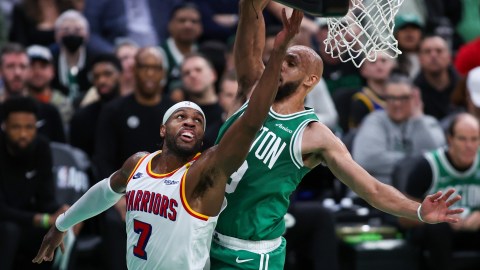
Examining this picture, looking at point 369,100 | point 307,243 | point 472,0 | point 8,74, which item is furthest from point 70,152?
point 472,0

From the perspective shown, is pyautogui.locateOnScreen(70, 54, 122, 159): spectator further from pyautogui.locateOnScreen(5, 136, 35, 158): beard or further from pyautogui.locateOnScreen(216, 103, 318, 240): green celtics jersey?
pyautogui.locateOnScreen(216, 103, 318, 240): green celtics jersey

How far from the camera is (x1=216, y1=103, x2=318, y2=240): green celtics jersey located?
256 inches

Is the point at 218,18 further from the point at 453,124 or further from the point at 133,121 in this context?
the point at 453,124

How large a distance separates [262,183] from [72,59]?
6.02 metres

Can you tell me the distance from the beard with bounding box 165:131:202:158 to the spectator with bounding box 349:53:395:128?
16.1 feet

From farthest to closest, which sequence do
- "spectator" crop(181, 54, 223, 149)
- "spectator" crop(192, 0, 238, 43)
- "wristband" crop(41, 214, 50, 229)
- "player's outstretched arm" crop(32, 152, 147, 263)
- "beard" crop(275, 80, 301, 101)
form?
1. "spectator" crop(192, 0, 238, 43)
2. "spectator" crop(181, 54, 223, 149)
3. "wristband" crop(41, 214, 50, 229)
4. "player's outstretched arm" crop(32, 152, 147, 263)
5. "beard" crop(275, 80, 301, 101)

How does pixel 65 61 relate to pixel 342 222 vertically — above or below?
above

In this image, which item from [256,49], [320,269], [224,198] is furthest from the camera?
[320,269]

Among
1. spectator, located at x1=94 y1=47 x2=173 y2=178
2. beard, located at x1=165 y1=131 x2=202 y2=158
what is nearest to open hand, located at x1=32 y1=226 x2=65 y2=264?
beard, located at x1=165 y1=131 x2=202 y2=158

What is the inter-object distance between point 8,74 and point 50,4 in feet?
5.74

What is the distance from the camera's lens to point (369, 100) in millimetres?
11250

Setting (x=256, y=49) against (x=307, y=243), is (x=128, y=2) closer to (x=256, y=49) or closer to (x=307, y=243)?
(x=307, y=243)

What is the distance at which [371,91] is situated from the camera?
11.4 meters

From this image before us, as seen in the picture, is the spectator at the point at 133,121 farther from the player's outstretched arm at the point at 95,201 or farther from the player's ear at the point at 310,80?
the player's ear at the point at 310,80
